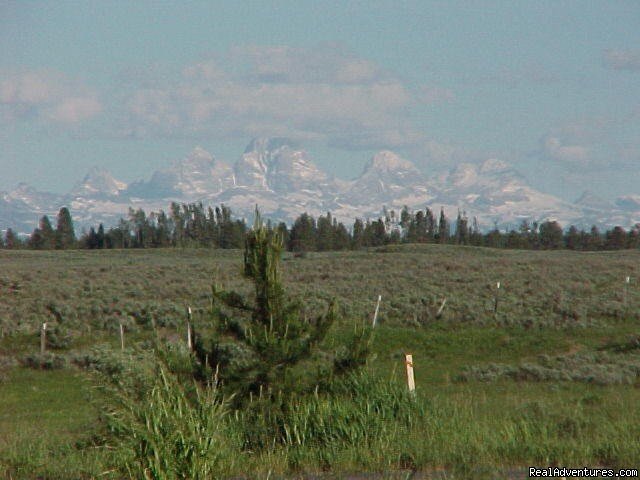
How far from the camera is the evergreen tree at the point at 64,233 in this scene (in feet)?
441

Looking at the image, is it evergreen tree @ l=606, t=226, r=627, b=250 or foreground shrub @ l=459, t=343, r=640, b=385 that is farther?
evergreen tree @ l=606, t=226, r=627, b=250

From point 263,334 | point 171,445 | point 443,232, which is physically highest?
point 443,232

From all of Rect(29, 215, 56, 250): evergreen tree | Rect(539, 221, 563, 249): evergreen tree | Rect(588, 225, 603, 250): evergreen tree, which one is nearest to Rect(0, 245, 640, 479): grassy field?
Rect(29, 215, 56, 250): evergreen tree

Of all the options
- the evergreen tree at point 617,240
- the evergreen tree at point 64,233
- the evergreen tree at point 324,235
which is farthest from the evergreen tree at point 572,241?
the evergreen tree at point 64,233

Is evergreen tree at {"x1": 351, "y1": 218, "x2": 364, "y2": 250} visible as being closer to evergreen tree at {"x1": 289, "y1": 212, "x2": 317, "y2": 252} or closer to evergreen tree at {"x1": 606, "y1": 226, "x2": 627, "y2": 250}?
evergreen tree at {"x1": 289, "y1": 212, "x2": 317, "y2": 252}

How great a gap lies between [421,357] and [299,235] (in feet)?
336

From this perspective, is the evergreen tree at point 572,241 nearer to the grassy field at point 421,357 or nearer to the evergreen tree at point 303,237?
the evergreen tree at point 303,237

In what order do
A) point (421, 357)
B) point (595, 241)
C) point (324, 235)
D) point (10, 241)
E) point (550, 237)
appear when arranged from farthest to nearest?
1. point (550, 237)
2. point (595, 241)
3. point (10, 241)
4. point (324, 235)
5. point (421, 357)

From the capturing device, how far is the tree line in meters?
135

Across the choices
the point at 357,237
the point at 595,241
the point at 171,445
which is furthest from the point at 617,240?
the point at 171,445

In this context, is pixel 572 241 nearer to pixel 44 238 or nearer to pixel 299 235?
pixel 299 235

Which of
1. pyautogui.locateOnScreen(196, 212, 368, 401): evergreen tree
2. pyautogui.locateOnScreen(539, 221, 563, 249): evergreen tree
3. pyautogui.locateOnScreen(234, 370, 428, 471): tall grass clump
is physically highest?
pyautogui.locateOnScreen(539, 221, 563, 249): evergreen tree

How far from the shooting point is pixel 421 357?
2639 centimetres

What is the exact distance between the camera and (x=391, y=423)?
999cm
